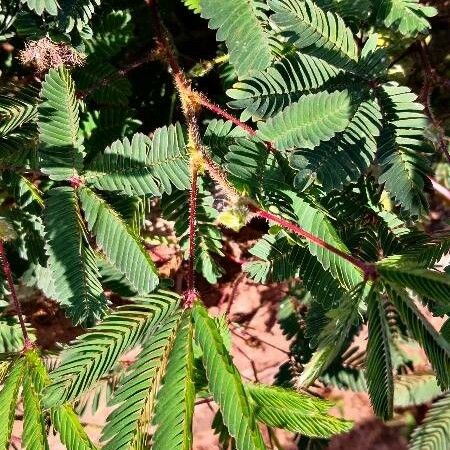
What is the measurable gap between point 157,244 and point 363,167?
3.41 ft

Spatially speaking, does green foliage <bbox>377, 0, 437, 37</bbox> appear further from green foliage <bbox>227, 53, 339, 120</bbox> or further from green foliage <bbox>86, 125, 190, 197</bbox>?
green foliage <bbox>86, 125, 190, 197</bbox>

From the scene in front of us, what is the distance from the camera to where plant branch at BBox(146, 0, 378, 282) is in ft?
3.79

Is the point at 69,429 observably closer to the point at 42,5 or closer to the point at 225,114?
the point at 225,114

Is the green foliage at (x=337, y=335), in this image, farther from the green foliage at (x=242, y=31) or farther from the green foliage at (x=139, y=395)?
the green foliage at (x=242, y=31)

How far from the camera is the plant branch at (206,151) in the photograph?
3.79ft

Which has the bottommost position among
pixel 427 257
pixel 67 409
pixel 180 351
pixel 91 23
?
pixel 67 409

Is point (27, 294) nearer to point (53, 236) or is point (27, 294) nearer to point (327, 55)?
point (53, 236)

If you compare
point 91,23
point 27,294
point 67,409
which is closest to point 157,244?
point 27,294

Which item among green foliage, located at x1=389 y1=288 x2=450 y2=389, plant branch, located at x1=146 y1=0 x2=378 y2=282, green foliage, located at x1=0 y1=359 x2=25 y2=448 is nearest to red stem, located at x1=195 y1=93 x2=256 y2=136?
plant branch, located at x1=146 y1=0 x2=378 y2=282

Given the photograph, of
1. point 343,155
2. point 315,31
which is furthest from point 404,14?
point 343,155

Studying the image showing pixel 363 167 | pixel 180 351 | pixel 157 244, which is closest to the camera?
pixel 180 351

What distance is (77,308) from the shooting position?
4.42 ft

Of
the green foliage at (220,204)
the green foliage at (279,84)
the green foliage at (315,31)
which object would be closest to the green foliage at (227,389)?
the green foliage at (220,204)

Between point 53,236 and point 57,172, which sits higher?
point 57,172
